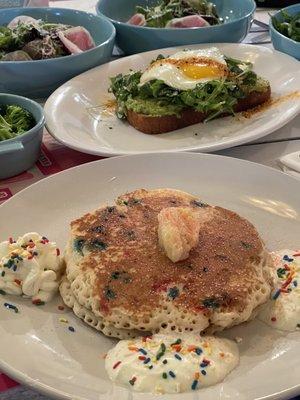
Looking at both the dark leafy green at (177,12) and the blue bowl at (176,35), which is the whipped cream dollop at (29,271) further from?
the dark leafy green at (177,12)

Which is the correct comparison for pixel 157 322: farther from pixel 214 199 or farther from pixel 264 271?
pixel 214 199

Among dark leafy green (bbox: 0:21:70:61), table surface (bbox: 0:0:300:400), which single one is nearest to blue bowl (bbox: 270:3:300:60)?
table surface (bbox: 0:0:300:400)

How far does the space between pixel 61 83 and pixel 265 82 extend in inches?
31.8

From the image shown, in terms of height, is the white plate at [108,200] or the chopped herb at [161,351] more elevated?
the chopped herb at [161,351]

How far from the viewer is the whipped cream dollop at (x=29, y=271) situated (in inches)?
45.6

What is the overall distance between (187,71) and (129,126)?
0.30 m

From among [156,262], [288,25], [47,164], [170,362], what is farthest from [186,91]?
[170,362]

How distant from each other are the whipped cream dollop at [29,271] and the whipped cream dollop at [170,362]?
0.22 m

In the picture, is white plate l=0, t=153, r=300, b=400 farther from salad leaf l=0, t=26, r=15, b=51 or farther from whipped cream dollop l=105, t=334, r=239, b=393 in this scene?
salad leaf l=0, t=26, r=15, b=51

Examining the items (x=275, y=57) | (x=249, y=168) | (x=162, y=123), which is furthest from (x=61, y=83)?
(x=249, y=168)

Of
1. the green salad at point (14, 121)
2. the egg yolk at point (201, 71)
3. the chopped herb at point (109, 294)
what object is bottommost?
the green salad at point (14, 121)

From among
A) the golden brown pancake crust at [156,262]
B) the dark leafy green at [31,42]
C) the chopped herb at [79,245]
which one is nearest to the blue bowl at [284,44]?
the dark leafy green at [31,42]

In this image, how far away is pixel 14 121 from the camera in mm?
1799

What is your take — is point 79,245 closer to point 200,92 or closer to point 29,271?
point 29,271
